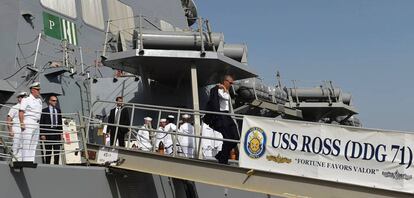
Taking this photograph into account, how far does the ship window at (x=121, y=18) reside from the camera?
12422 millimetres

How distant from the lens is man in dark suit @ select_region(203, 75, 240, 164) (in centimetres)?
716

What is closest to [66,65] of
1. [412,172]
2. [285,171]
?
[285,171]

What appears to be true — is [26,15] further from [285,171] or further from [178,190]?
[285,171]

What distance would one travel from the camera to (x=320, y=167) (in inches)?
249

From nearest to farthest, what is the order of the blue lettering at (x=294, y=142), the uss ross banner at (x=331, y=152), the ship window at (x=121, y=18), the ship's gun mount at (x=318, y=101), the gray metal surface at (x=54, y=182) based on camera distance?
the gray metal surface at (x=54, y=182) < the uss ross banner at (x=331, y=152) < the blue lettering at (x=294, y=142) < the ship window at (x=121, y=18) < the ship's gun mount at (x=318, y=101)

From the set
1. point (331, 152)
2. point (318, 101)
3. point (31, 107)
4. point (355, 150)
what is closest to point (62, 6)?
point (31, 107)

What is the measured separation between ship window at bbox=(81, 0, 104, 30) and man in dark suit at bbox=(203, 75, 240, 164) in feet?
17.1

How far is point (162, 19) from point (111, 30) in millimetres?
2879

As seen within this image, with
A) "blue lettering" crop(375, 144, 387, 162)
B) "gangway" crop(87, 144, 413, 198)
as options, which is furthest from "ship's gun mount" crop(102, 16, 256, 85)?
"blue lettering" crop(375, 144, 387, 162)

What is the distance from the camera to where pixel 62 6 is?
10758 mm

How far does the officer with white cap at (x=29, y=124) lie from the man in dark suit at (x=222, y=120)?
2.37m

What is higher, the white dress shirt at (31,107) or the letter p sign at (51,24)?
the letter p sign at (51,24)

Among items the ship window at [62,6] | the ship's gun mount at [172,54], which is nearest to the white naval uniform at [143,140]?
the ship's gun mount at [172,54]

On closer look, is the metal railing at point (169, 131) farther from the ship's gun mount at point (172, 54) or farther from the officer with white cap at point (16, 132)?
the ship's gun mount at point (172, 54)
